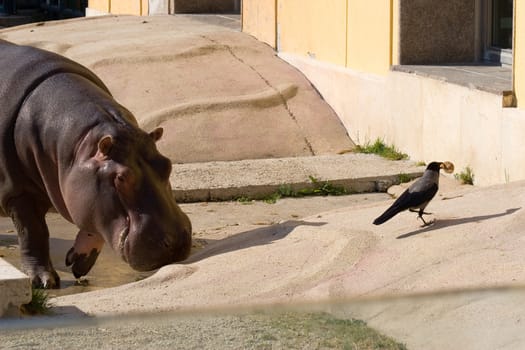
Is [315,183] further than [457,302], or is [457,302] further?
[315,183]

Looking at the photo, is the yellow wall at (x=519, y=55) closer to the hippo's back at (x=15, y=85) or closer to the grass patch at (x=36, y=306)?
the hippo's back at (x=15, y=85)

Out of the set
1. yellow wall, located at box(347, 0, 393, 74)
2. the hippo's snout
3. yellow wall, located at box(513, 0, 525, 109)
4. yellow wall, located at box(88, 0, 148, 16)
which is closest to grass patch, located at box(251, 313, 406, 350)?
the hippo's snout

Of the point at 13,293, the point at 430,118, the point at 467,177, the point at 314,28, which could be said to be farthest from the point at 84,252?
the point at 314,28

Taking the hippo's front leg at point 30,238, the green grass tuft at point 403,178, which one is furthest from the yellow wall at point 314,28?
the hippo's front leg at point 30,238

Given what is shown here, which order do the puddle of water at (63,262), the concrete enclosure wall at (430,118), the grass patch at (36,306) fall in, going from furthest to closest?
1. the concrete enclosure wall at (430,118)
2. the puddle of water at (63,262)
3. the grass patch at (36,306)

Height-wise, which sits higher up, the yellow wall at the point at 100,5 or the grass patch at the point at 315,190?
the yellow wall at the point at 100,5

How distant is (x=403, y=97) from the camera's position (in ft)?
31.9

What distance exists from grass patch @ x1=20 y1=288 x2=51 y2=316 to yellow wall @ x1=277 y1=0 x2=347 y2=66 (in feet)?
19.6

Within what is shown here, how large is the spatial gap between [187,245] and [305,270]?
2.02 ft

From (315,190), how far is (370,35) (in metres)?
1.83

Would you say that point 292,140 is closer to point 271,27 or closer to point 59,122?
point 271,27

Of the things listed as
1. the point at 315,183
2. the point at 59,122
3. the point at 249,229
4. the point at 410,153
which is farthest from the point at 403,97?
the point at 59,122

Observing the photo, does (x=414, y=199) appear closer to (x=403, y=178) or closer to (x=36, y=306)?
(x=36, y=306)

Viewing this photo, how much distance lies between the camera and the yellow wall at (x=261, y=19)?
42.2ft
